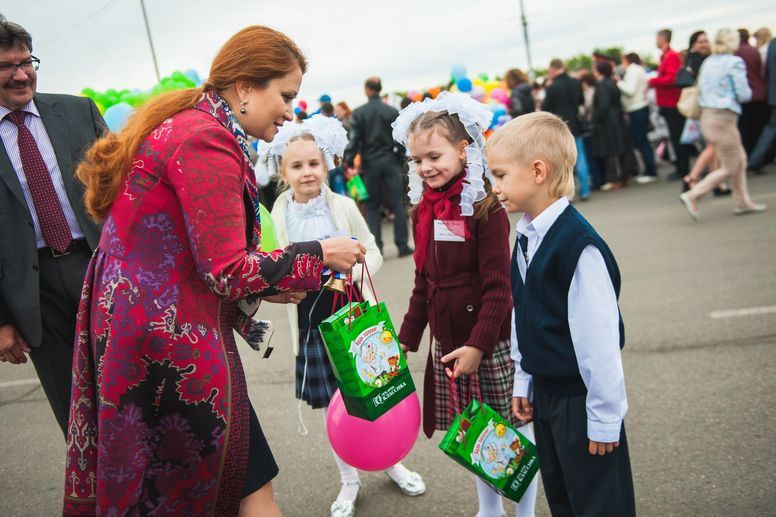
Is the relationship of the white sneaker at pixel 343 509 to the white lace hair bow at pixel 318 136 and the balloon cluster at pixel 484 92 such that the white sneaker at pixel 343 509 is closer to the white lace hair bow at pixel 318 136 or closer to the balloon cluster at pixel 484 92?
the white lace hair bow at pixel 318 136

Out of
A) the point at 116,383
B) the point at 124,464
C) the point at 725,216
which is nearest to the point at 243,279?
the point at 116,383

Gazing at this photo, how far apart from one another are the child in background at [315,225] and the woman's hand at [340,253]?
42.7 inches

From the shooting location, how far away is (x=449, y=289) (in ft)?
8.41

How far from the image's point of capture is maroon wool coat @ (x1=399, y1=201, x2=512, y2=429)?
95.5 inches

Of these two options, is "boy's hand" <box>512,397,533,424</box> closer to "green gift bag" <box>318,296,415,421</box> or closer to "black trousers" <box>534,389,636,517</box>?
"black trousers" <box>534,389,636,517</box>

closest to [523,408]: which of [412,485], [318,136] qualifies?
[412,485]

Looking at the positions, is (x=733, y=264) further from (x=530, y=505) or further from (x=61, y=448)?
(x=61, y=448)

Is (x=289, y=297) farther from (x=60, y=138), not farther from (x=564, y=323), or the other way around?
(x=60, y=138)

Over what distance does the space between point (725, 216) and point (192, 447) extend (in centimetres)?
735

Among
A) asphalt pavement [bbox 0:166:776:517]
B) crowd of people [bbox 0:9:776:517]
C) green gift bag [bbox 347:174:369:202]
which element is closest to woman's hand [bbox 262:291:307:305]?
crowd of people [bbox 0:9:776:517]

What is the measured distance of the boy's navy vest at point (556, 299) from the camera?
1.88m

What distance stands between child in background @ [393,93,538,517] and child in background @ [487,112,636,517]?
0.29 m

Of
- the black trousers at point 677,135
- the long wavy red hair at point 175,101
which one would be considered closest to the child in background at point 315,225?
the long wavy red hair at point 175,101

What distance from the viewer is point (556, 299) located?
6.33ft
